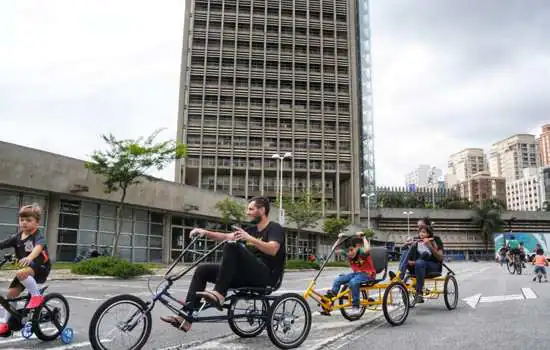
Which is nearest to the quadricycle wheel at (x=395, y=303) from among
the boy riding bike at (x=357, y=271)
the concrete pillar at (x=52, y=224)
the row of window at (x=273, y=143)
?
the boy riding bike at (x=357, y=271)

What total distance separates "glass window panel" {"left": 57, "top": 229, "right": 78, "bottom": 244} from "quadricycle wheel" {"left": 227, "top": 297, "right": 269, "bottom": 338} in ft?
78.6

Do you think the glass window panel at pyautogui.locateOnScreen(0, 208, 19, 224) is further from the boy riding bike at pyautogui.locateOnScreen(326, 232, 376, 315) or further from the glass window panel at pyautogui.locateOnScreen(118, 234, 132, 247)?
the boy riding bike at pyautogui.locateOnScreen(326, 232, 376, 315)

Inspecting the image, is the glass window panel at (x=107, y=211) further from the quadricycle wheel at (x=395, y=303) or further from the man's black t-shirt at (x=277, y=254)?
the man's black t-shirt at (x=277, y=254)

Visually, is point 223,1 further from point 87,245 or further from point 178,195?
point 87,245

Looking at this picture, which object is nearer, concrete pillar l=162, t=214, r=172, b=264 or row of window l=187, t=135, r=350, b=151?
concrete pillar l=162, t=214, r=172, b=264

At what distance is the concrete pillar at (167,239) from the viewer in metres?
34.8

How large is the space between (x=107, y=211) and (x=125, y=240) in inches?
88.8

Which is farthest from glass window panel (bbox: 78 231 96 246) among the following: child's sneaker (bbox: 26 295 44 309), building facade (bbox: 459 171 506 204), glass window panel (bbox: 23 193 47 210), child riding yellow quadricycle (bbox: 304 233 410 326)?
building facade (bbox: 459 171 506 204)

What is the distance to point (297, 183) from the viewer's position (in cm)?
7994

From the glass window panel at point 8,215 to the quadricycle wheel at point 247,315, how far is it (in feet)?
72.4

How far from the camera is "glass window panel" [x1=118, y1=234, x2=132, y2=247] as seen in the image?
3063cm

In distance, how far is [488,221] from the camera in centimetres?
9425

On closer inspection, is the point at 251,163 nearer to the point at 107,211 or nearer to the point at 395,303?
the point at 107,211

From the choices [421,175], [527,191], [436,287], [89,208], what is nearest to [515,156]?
[527,191]
